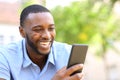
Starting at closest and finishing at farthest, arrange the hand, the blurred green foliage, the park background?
the hand
the park background
the blurred green foliage

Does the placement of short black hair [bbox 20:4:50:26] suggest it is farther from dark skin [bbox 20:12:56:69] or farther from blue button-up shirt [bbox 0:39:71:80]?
blue button-up shirt [bbox 0:39:71:80]

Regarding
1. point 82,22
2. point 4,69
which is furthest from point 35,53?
point 82,22

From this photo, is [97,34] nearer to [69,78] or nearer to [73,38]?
[73,38]

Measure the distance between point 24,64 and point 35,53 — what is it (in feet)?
0.33

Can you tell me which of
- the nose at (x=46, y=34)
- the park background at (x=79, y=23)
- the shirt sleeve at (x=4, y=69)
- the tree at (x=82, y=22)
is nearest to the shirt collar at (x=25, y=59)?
the shirt sleeve at (x=4, y=69)

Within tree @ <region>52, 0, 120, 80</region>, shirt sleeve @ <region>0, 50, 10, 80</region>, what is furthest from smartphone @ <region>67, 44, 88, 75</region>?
tree @ <region>52, 0, 120, 80</region>

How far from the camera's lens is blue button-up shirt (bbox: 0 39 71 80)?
268 cm

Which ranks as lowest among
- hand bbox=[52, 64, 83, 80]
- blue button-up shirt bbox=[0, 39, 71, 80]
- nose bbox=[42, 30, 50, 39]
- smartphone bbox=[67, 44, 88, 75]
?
blue button-up shirt bbox=[0, 39, 71, 80]

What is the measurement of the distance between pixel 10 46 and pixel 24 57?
139mm

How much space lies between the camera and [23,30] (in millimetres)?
2812

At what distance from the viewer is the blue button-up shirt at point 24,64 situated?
8.79 feet

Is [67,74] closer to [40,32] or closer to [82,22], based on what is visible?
[40,32]

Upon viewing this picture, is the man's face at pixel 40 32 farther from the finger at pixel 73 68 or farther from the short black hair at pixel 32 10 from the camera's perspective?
the finger at pixel 73 68

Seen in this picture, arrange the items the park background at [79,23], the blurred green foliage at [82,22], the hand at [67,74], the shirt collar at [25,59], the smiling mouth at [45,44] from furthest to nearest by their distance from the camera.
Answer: the blurred green foliage at [82,22] → the park background at [79,23] → the shirt collar at [25,59] → the smiling mouth at [45,44] → the hand at [67,74]
